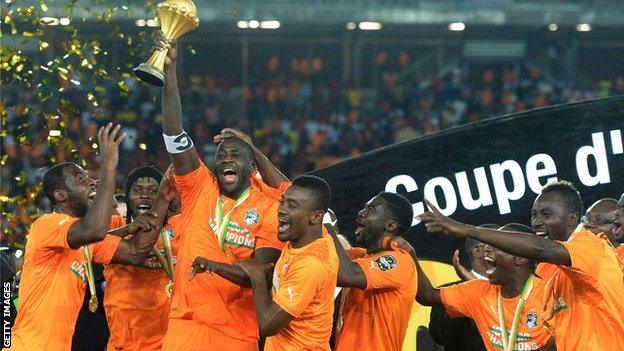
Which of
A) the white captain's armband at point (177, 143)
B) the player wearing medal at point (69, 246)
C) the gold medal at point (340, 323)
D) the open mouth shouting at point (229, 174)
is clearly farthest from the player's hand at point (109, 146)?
the gold medal at point (340, 323)

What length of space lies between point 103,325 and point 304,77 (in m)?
21.3

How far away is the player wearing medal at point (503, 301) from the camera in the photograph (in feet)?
24.2

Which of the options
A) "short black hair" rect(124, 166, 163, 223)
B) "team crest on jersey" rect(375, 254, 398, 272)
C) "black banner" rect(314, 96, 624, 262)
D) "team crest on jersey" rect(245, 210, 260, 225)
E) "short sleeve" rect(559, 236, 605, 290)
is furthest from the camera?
"black banner" rect(314, 96, 624, 262)

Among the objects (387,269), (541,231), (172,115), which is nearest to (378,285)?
(387,269)

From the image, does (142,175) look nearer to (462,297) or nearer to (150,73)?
(150,73)

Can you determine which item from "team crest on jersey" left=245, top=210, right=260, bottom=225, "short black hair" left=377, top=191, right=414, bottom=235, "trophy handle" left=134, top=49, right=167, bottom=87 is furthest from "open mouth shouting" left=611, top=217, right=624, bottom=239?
"trophy handle" left=134, top=49, right=167, bottom=87

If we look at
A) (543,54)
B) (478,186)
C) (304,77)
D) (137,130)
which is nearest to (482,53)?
(543,54)

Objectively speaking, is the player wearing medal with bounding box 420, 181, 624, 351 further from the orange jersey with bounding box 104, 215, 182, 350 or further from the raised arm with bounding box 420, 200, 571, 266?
the orange jersey with bounding box 104, 215, 182, 350

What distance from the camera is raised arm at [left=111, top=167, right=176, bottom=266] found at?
24.2 ft

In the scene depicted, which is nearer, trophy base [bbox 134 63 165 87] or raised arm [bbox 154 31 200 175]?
trophy base [bbox 134 63 165 87]

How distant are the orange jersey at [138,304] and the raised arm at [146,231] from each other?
1.15 ft

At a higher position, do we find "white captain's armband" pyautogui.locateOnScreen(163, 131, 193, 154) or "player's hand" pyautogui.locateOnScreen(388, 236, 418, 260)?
"white captain's armband" pyautogui.locateOnScreen(163, 131, 193, 154)

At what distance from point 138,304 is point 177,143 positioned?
55.5 inches

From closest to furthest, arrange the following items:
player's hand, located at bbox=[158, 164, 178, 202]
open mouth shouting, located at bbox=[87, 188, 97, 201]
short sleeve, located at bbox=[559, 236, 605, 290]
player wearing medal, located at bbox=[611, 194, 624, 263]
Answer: short sleeve, located at bbox=[559, 236, 605, 290] < player's hand, located at bbox=[158, 164, 178, 202] < open mouth shouting, located at bbox=[87, 188, 97, 201] < player wearing medal, located at bbox=[611, 194, 624, 263]
